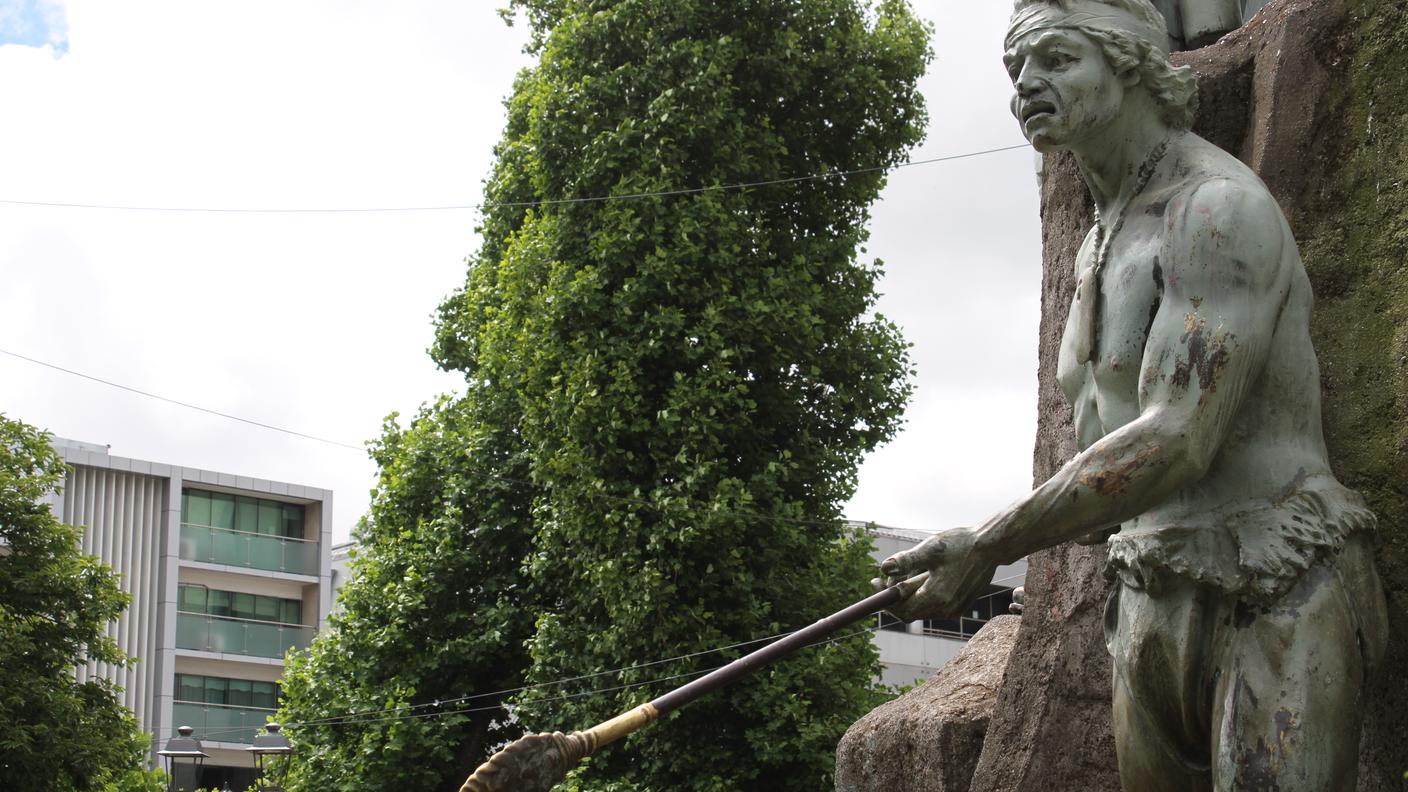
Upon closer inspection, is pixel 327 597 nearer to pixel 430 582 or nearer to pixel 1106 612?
pixel 430 582

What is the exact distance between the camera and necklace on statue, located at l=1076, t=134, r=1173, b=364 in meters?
3.84

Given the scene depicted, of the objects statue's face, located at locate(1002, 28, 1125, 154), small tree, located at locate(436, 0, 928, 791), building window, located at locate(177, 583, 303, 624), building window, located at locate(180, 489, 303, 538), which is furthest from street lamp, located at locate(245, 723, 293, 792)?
building window, located at locate(180, 489, 303, 538)

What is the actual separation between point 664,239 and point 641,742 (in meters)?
5.15

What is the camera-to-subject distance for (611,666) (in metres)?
17.3

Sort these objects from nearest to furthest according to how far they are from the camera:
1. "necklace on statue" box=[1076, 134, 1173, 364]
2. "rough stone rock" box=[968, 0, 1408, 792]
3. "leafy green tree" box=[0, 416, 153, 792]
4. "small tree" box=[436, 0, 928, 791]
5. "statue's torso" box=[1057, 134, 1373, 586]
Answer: "statue's torso" box=[1057, 134, 1373, 586], "necklace on statue" box=[1076, 134, 1173, 364], "rough stone rock" box=[968, 0, 1408, 792], "small tree" box=[436, 0, 928, 791], "leafy green tree" box=[0, 416, 153, 792]

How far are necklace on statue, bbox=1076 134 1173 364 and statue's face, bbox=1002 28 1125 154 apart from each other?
5.9 inches

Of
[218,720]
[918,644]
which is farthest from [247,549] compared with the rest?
[918,644]

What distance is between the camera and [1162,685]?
3672mm

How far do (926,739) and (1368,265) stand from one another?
8.15 feet

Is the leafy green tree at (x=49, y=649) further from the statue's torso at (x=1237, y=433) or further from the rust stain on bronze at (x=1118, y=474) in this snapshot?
the rust stain on bronze at (x=1118, y=474)

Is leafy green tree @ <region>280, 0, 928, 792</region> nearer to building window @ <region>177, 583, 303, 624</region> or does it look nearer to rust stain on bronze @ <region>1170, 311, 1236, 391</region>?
rust stain on bronze @ <region>1170, 311, 1236, 391</region>

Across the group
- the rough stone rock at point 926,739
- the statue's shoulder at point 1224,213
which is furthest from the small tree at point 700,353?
the statue's shoulder at point 1224,213

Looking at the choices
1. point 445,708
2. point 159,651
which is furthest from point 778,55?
point 159,651

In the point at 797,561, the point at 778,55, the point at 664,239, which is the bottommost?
the point at 797,561
